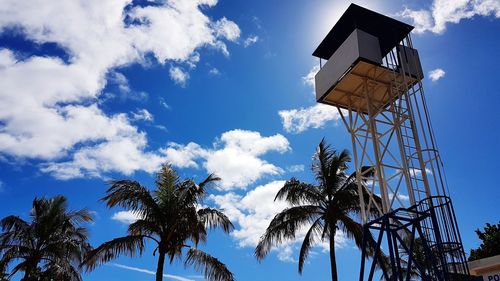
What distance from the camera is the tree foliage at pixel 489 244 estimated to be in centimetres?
2497

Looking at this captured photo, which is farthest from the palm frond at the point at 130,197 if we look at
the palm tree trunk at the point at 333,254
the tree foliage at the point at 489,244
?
the tree foliage at the point at 489,244

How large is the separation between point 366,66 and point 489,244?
1628 centimetres

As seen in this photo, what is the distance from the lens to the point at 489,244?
83.4 feet

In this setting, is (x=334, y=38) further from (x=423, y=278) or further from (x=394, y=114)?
(x=423, y=278)

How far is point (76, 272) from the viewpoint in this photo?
20297mm

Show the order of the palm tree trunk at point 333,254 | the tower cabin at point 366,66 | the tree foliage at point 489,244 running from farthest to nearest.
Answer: the tree foliage at point 489,244
the palm tree trunk at point 333,254
the tower cabin at point 366,66

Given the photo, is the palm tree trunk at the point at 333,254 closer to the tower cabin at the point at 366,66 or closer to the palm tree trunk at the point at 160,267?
the tower cabin at the point at 366,66

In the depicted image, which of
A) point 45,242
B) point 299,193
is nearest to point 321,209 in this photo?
point 299,193

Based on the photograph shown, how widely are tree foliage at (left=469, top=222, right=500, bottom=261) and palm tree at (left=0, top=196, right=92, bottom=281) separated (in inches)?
794

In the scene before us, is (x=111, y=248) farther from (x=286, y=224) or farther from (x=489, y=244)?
(x=489, y=244)

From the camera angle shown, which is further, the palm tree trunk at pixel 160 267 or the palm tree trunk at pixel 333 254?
the palm tree trunk at pixel 333 254

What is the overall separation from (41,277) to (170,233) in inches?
257

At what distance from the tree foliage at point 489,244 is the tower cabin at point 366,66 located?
46.2ft

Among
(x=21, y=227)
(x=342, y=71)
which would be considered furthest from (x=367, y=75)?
(x=21, y=227)
